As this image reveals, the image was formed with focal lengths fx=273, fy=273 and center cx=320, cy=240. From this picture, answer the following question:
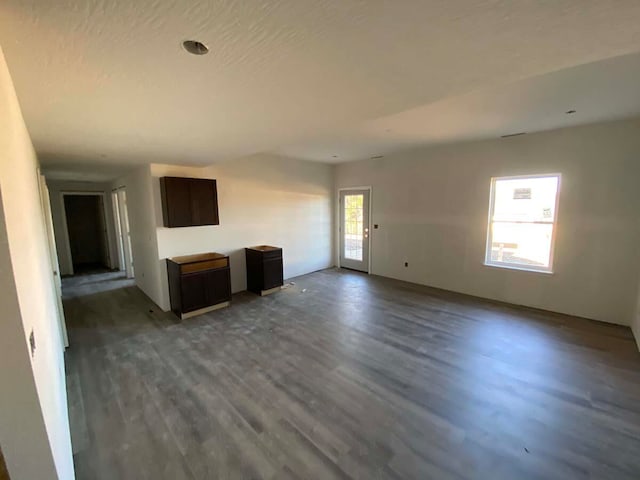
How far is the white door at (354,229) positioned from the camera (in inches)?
255

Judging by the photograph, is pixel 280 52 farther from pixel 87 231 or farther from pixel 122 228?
pixel 87 231

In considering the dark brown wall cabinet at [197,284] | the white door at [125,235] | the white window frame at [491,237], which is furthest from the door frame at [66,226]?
the white window frame at [491,237]

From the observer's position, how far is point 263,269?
16.2ft

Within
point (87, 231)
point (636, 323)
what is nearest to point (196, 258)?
point (636, 323)

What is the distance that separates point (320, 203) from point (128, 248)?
4.53m

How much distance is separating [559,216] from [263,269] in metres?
4.68

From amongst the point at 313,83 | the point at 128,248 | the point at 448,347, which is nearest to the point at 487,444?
the point at 448,347

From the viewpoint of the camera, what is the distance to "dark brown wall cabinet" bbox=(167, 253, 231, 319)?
13.1 feet

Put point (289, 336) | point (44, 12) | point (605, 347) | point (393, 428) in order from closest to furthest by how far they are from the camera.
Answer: point (44, 12) → point (393, 428) → point (605, 347) → point (289, 336)

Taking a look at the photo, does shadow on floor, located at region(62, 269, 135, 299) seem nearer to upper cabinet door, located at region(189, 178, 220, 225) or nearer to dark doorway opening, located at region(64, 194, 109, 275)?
dark doorway opening, located at region(64, 194, 109, 275)

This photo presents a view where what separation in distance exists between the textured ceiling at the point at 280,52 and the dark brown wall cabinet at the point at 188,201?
1880mm

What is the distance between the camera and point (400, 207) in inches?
227

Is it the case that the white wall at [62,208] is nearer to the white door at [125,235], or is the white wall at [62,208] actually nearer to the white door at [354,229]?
the white door at [125,235]

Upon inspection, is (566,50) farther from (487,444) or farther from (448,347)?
(448,347)
